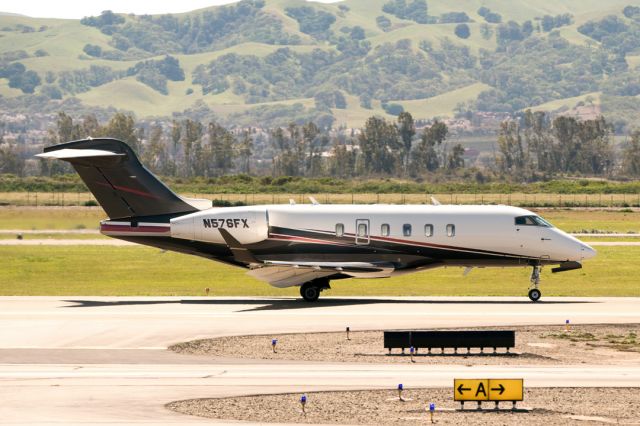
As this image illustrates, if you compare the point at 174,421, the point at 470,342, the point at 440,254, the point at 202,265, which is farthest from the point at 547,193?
the point at 174,421

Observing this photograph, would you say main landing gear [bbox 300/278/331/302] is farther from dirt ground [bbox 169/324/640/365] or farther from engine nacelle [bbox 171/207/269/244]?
dirt ground [bbox 169/324/640/365]

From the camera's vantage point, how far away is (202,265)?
205ft

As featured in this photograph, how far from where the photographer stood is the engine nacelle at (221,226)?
4559 cm

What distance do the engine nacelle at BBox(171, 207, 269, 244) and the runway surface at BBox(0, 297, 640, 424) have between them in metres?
2.60

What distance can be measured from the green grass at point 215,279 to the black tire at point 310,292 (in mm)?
3574

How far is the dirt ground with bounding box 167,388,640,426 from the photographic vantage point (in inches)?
925

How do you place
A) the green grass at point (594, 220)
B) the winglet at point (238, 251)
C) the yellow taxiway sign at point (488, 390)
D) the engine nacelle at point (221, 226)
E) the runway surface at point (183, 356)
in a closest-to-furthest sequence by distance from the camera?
1. the yellow taxiway sign at point (488, 390)
2. the runway surface at point (183, 356)
3. the winglet at point (238, 251)
4. the engine nacelle at point (221, 226)
5. the green grass at point (594, 220)

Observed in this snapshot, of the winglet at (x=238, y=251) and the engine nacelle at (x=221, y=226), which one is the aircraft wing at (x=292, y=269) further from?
the engine nacelle at (x=221, y=226)

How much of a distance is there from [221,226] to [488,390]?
2318 centimetres

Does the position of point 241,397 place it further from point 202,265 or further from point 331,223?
point 202,265

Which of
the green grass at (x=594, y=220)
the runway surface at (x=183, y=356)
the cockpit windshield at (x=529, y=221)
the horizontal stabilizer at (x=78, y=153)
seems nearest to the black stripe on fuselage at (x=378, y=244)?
the runway surface at (x=183, y=356)

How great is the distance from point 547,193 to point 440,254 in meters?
105

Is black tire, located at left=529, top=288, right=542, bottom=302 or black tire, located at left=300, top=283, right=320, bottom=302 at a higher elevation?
black tire, located at left=300, top=283, right=320, bottom=302

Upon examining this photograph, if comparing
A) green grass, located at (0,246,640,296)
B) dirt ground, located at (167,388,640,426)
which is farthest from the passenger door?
dirt ground, located at (167,388,640,426)
